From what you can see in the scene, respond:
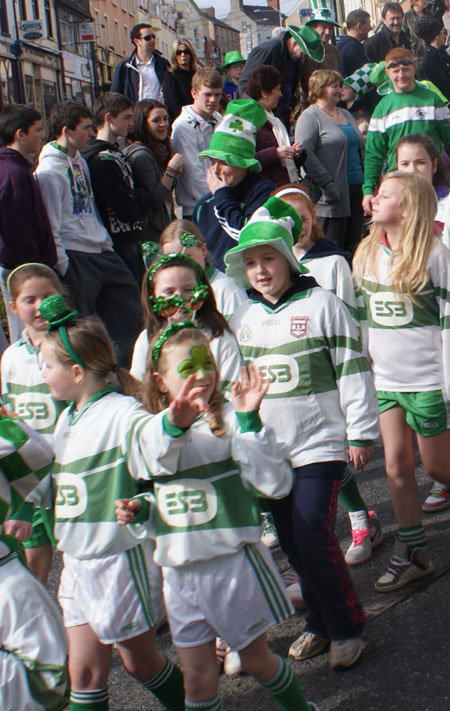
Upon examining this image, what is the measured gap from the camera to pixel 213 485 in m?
2.76

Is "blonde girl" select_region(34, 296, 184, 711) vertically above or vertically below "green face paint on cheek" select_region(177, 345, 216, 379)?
below

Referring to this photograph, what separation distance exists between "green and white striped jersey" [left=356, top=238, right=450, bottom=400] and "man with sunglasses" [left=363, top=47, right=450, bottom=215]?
3.54m

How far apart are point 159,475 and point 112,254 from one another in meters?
3.87

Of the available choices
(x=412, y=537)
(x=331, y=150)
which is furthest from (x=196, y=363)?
(x=331, y=150)

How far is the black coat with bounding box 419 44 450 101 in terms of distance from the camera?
10117 mm

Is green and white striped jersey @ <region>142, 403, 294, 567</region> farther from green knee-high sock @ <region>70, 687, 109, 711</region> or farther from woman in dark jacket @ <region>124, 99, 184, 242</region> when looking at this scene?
woman in dark jacket @ <region>124, 99, 184, 242</region>

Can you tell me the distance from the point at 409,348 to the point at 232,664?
62.1 inches

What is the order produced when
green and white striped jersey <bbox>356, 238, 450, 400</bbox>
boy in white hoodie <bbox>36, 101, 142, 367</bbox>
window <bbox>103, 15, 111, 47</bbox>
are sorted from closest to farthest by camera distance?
1. green and white striped jersey <bbox>356, 238, 450, 400</bbox>
2. boy in white hoodie <bbox>36, 101, 142, 367</bbox>
3. window <bbox>103, 15, 111, 47</bbox>

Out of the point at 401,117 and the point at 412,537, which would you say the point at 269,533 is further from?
the point at 401,117

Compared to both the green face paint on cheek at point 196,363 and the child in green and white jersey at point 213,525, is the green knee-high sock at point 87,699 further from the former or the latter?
the green face paint on cheek at point 196,363

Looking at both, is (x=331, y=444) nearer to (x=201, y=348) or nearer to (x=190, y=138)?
(x=201, y=348)

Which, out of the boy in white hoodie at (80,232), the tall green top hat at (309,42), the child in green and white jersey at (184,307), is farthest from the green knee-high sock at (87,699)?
the tall green top hat at (309,42)

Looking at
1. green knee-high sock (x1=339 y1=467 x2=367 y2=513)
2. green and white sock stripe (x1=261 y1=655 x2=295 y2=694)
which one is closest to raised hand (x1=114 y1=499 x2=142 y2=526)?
green and white sock stripe (x1=261 y1=655 x2=295 y2=694)

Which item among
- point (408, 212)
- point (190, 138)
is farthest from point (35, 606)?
point (190, 138)
